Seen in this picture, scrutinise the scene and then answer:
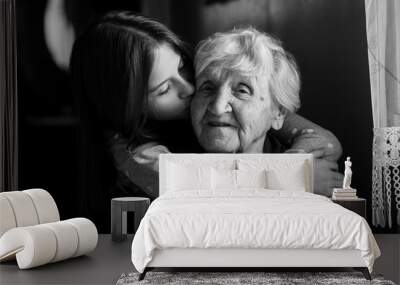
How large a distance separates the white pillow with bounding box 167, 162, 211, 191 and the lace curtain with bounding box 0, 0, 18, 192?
6.28ft

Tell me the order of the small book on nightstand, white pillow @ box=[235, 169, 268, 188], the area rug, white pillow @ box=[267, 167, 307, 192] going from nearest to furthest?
the area rug → white pillow @ box=[235, 169, 268, 188] → white pillow @ box=[267, 167, 307, 192] → the small book on nightstand

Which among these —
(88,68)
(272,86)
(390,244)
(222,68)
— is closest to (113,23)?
(88,68)

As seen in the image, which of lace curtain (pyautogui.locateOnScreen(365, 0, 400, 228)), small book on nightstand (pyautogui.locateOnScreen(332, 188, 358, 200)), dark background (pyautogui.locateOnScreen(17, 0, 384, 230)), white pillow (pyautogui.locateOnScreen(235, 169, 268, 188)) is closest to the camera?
→ white pillow (pyautogui.locateOnScreen(235, 169, 268, 188))

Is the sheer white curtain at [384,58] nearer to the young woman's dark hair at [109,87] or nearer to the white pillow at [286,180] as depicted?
the white pillow at [286,180]

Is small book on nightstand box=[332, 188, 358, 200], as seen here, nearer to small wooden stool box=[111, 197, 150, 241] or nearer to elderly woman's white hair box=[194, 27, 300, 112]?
elderly woman's white hair box=[194, 27, 300, 112]

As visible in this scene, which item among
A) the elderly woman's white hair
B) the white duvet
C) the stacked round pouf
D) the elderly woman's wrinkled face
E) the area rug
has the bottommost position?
the area rug

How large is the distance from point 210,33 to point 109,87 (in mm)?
1320

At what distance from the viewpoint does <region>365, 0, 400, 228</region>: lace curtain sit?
6988 mm

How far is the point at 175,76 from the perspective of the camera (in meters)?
7.30

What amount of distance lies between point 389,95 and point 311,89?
0.86 metres

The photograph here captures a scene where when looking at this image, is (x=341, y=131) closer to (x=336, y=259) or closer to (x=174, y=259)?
(x=336, y=259)

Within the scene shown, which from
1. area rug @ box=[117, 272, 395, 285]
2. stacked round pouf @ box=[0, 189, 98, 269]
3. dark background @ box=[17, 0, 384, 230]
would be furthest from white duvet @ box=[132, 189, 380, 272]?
dark background @ box=[17, 0, 384, 230]

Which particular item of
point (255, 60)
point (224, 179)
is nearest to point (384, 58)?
point (255, 60)

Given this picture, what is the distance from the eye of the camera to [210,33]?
7305 mm
